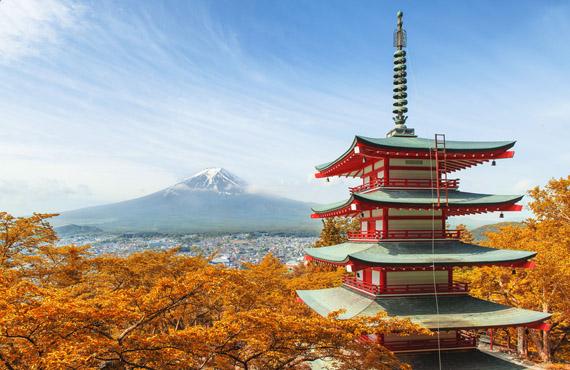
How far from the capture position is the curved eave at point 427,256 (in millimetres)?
14570

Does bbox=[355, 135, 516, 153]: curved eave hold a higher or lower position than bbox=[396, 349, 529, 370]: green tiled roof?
higher

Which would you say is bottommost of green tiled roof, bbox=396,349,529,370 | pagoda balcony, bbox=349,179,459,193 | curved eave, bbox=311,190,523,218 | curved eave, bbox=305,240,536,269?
green tiled roof, bbox=396,349,529,370

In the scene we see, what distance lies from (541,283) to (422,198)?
11.7 m

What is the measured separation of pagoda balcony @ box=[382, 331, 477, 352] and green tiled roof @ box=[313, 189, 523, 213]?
5504 mm

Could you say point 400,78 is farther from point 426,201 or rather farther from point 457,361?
point 457,361

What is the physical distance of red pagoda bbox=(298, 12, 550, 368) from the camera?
14.7 metres

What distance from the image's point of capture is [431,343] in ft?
49.4

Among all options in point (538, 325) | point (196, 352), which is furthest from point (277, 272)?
point (196, 352)

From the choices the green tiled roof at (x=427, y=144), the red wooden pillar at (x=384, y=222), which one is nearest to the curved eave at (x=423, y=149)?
the green tiled roof at (x=427, y=144)

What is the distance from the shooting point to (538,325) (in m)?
14.3

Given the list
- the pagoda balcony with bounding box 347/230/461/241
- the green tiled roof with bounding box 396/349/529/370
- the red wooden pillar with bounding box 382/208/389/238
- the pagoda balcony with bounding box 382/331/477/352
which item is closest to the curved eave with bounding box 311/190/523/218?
the red wooden pillar with bounding box 382/208/389/238

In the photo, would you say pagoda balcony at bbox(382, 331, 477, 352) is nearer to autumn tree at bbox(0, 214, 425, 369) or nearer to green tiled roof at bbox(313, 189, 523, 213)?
autumn tree at bbox(0, 214, 425, 369)

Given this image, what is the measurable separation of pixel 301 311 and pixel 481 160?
1400 cm

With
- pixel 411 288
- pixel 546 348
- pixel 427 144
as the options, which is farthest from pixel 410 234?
pixel 546 348
